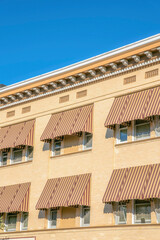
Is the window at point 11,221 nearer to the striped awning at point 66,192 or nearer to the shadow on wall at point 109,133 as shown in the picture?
the striped awning at point 66,192

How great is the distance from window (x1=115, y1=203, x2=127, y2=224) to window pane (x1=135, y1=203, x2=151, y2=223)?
65 centimetres

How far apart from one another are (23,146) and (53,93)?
3859mm

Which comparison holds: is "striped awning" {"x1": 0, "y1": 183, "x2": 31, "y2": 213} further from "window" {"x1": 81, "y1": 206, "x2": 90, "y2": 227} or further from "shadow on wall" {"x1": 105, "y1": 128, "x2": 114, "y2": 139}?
"shadow on wall" {"x1": 105, "y1": 128, "x2": 114, "y2": 139}

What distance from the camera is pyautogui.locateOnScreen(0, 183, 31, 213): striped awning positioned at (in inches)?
1166

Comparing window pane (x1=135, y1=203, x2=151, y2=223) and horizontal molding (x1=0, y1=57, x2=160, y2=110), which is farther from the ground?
horizontal molding (x1=0, y1=57, x2=160, y2=110)

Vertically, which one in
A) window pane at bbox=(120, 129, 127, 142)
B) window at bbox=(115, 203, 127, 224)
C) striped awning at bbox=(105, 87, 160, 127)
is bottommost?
window at bbox=(115, 203, 127, 224)

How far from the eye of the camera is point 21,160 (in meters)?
31.9

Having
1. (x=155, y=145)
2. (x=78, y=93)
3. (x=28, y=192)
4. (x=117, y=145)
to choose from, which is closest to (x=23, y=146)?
(x=28, y=192)

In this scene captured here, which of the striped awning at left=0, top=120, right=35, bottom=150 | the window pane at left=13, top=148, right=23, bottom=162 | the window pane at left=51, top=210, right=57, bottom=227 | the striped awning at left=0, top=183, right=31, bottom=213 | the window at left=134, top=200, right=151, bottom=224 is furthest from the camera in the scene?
the window pane at left=13, top=148, right=23, bottom=162

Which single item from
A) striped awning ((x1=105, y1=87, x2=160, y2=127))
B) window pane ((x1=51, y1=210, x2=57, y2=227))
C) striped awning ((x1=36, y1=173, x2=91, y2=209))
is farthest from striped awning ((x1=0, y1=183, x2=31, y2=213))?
striped awning ((x1=105, y1=87, x2=160, y2=127))

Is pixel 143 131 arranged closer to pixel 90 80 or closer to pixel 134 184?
pixel 134 184

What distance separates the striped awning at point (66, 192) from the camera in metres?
26.5

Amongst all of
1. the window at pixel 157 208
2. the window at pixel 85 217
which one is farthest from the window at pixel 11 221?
the window at pixel 157 208

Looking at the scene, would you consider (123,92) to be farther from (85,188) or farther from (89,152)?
(85,188)
